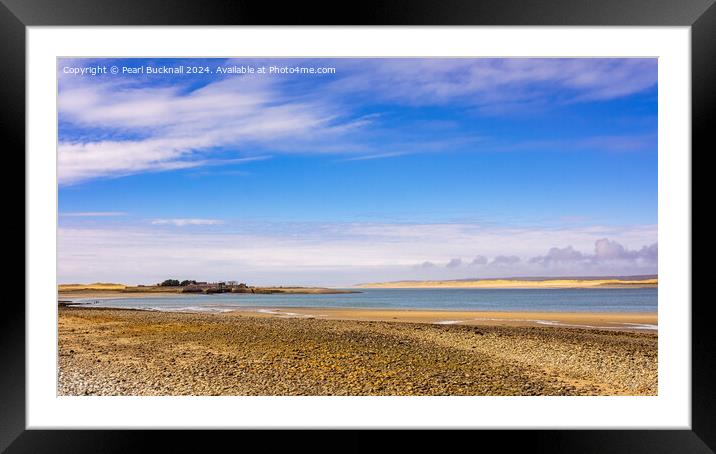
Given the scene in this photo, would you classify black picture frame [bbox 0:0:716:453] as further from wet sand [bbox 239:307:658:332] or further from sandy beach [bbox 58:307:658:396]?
wet sand [bbox 239:307:658:332]

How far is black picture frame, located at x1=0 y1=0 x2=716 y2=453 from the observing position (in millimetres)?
1993

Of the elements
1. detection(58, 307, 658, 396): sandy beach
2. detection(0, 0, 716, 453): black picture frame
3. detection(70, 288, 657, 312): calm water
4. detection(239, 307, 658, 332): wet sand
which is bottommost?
detection(70, 288, 657, 312): calm water

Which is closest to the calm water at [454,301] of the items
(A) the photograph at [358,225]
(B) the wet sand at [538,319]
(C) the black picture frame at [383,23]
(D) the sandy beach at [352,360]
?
(A) the photograph at [358,225]

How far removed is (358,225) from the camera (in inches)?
579

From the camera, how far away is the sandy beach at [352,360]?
4121 mm

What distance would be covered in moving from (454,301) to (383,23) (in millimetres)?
12395

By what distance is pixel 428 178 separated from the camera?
12.9m

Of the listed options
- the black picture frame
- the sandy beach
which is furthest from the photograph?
the black picture frame

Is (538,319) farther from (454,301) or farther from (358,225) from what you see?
(358,225)

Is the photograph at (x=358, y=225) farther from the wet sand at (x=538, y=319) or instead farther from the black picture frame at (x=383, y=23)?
the black picture frame at (x=383, y=23)

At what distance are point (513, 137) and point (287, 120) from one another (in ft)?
22.5

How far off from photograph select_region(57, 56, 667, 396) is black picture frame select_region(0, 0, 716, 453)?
6.30 ft

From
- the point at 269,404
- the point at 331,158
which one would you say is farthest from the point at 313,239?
the point at 269,404

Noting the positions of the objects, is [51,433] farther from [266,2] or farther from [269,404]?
[266,2]
